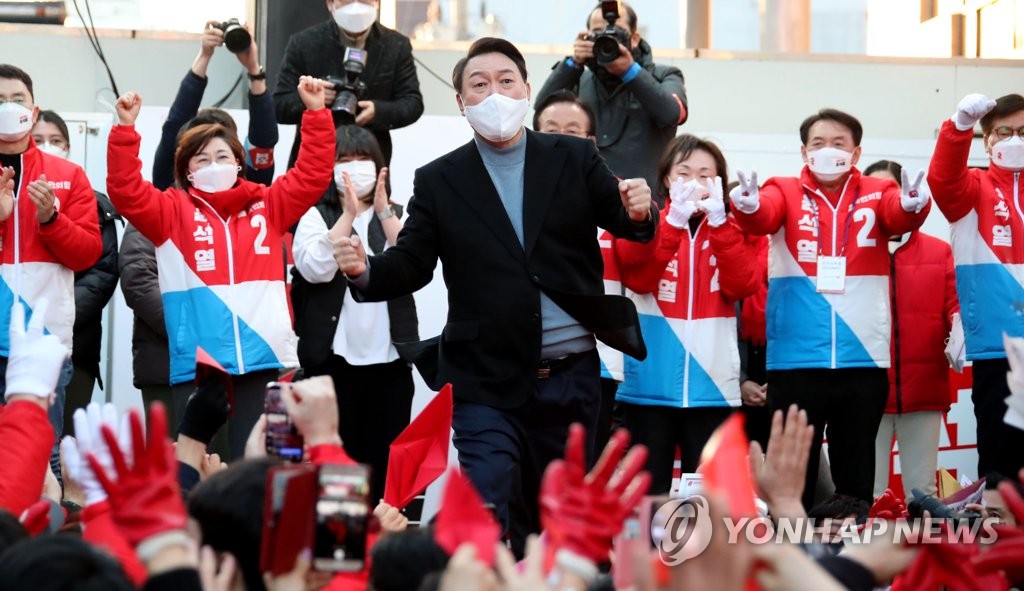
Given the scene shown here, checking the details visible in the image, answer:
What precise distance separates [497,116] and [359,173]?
6.17ft

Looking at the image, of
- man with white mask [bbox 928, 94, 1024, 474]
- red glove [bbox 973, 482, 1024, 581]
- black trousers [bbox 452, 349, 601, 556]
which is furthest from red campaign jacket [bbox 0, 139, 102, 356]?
red glove [bbox 973, 482, 1024, 581]

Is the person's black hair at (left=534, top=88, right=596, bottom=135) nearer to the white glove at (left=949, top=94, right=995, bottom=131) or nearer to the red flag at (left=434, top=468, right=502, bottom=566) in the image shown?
the white glove at (left=949, top=94, right=995, bottom=131)

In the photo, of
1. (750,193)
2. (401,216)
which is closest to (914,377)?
(750,193)

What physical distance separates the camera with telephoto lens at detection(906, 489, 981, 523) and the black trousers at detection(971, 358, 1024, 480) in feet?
4.59

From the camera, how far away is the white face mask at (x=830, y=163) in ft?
21.2

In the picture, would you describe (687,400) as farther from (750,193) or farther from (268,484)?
(268,484)

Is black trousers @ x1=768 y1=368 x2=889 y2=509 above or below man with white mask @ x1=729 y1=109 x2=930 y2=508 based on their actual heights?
below

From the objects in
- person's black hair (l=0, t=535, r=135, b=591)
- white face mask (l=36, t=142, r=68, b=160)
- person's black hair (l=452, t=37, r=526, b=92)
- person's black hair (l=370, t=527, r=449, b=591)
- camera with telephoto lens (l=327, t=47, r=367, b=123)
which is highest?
camera with telephoto lens (l=327, t=47, r=367, b=123)

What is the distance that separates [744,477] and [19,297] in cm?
441

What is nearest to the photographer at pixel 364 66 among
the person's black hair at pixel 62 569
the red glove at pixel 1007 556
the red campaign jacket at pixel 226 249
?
the red campaign jacket at pixel 226 249

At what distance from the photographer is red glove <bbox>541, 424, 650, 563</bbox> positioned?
2.58 meters

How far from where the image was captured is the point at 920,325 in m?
7.06

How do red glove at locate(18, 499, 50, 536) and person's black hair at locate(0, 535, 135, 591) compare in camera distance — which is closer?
person's black hair at locate(0, 535, 135, 591)

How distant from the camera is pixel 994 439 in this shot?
600 cm
